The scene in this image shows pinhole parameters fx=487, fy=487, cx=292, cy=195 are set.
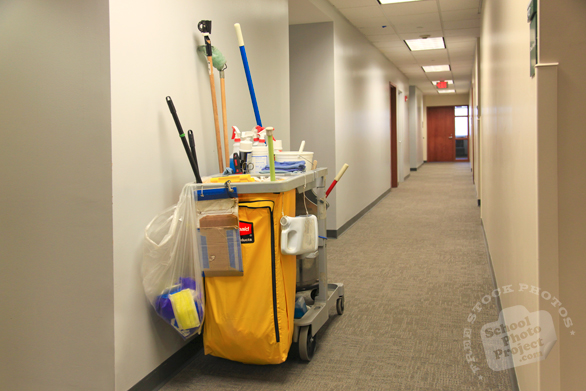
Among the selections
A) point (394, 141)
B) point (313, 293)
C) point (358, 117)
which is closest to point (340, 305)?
point (313, 293)

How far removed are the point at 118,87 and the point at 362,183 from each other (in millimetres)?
4942

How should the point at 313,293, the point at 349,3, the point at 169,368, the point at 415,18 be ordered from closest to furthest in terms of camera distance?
the point at 169,368
the point at 313,293
the point at 349,3
the point at 415,18

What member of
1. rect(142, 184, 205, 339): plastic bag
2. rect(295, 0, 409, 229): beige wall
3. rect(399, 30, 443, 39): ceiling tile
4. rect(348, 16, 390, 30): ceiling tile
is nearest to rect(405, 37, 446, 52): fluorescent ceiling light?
rect(399, 30, 443, 39): ceiling tile

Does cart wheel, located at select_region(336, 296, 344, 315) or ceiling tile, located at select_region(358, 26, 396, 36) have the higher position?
ceiling tile, located at select_region(358, 26, 396, 36)

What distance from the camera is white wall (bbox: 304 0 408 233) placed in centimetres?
520

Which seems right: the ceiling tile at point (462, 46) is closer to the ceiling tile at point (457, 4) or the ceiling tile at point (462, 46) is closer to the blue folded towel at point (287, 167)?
the ceiling tile at point (457, 4)

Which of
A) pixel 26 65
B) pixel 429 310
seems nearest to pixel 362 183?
pixel 429 310

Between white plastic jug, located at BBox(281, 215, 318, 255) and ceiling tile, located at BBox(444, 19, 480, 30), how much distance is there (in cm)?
463

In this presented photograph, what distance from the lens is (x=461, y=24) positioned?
5.86 m

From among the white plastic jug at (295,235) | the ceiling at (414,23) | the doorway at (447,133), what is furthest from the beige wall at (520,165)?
the doorway at (447,133)

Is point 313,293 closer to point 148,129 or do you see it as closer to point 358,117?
point 148,129

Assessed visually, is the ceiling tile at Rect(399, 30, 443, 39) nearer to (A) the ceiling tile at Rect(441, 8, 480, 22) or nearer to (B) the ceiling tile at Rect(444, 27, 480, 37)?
(B) the ceiling tile at Rect(444, 27, 480, 37)

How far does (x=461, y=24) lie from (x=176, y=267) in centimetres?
520

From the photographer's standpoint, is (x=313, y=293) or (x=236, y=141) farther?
(x=313, y=293)
